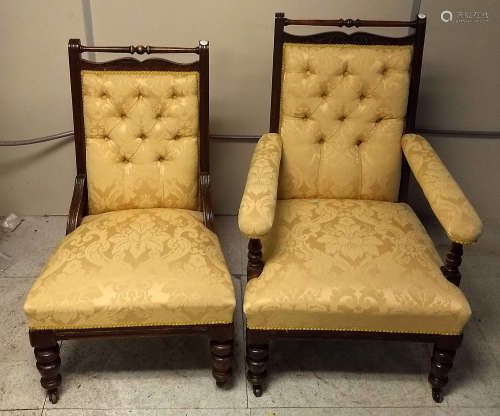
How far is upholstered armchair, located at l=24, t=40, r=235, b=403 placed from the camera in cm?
155

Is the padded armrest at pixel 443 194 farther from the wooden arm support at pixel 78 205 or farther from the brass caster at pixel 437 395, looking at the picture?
the wooden arm support at pixel 78 205

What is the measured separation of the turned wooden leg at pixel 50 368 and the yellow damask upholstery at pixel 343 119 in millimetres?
922

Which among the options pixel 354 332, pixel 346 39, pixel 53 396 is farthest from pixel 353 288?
pixel 53 396

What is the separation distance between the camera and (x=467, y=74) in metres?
2.38

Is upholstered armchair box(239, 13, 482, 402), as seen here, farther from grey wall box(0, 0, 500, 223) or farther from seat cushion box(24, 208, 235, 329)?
grey wall box(0, 0, 500, 223)

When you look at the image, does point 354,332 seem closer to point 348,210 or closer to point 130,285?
point 348,210

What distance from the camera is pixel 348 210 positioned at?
189 cm

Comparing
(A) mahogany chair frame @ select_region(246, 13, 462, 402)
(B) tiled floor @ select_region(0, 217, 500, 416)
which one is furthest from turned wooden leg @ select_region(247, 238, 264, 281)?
(B) tiled floor @ select_region(0, 217, 500, 416)

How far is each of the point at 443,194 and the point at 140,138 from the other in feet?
3.30

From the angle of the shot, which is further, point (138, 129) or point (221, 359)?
point (138, 129)

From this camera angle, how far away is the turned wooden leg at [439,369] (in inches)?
64.7

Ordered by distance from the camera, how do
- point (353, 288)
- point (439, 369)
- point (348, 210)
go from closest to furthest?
point (353, 288)
point (439, 369)
point (348, 210)

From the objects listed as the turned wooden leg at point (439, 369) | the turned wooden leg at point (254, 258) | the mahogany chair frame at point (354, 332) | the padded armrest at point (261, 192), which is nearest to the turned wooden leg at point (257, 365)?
the mahogany chair frame at point (354, 332)

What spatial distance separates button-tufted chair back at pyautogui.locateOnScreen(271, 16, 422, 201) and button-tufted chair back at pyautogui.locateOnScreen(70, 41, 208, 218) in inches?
12.0
